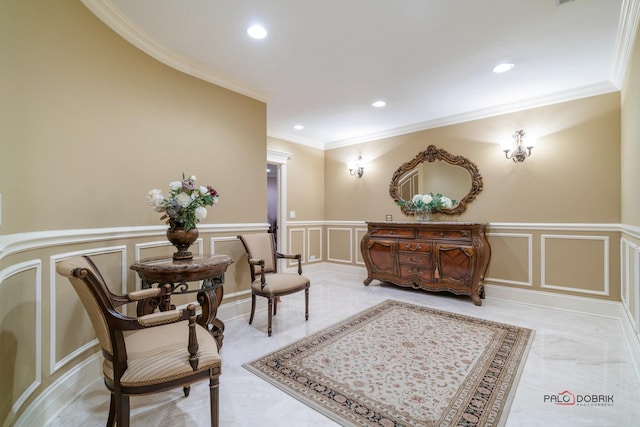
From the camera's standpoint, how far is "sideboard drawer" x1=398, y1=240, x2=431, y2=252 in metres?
3.96

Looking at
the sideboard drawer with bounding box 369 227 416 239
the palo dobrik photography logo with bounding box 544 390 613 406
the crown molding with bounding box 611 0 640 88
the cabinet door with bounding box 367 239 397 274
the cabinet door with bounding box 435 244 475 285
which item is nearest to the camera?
the palo dobrik photography logo with bounding box 544 390 613 406

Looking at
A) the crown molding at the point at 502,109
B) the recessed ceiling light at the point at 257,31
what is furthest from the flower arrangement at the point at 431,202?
the recessed ceiling light at the point at 257,31

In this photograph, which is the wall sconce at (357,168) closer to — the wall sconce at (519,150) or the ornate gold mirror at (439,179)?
the ornate gold mirror at (439,179)

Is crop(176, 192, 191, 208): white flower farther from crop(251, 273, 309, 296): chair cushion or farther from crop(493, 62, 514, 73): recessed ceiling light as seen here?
crop(493, 62, 514, 73): recessed ceiling light

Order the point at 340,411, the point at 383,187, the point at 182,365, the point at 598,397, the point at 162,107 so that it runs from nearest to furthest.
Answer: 1. the point at 182,365
2. the point at 340,411
3. the point at 598,397
4. the point at 162,107
5. the point at 383,187

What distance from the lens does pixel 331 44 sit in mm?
2488

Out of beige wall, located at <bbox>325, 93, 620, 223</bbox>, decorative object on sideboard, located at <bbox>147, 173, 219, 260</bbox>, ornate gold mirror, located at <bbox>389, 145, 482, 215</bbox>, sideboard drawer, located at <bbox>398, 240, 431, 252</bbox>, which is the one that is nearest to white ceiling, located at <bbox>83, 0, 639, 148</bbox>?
beige wall, located at <bbox>325, 93, 620, 223</bbox>

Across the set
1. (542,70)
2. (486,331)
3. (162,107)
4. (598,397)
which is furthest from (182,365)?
(542,70)

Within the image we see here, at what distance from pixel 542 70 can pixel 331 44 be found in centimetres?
222

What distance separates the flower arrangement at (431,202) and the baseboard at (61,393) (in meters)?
4.07

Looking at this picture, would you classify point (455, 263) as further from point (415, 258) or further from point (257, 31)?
point (257, 31)

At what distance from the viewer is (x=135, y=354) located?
1.38 metres

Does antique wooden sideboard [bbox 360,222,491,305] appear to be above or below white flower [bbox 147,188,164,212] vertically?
below

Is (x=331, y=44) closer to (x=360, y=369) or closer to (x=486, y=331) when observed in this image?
(x=360, y=369)
